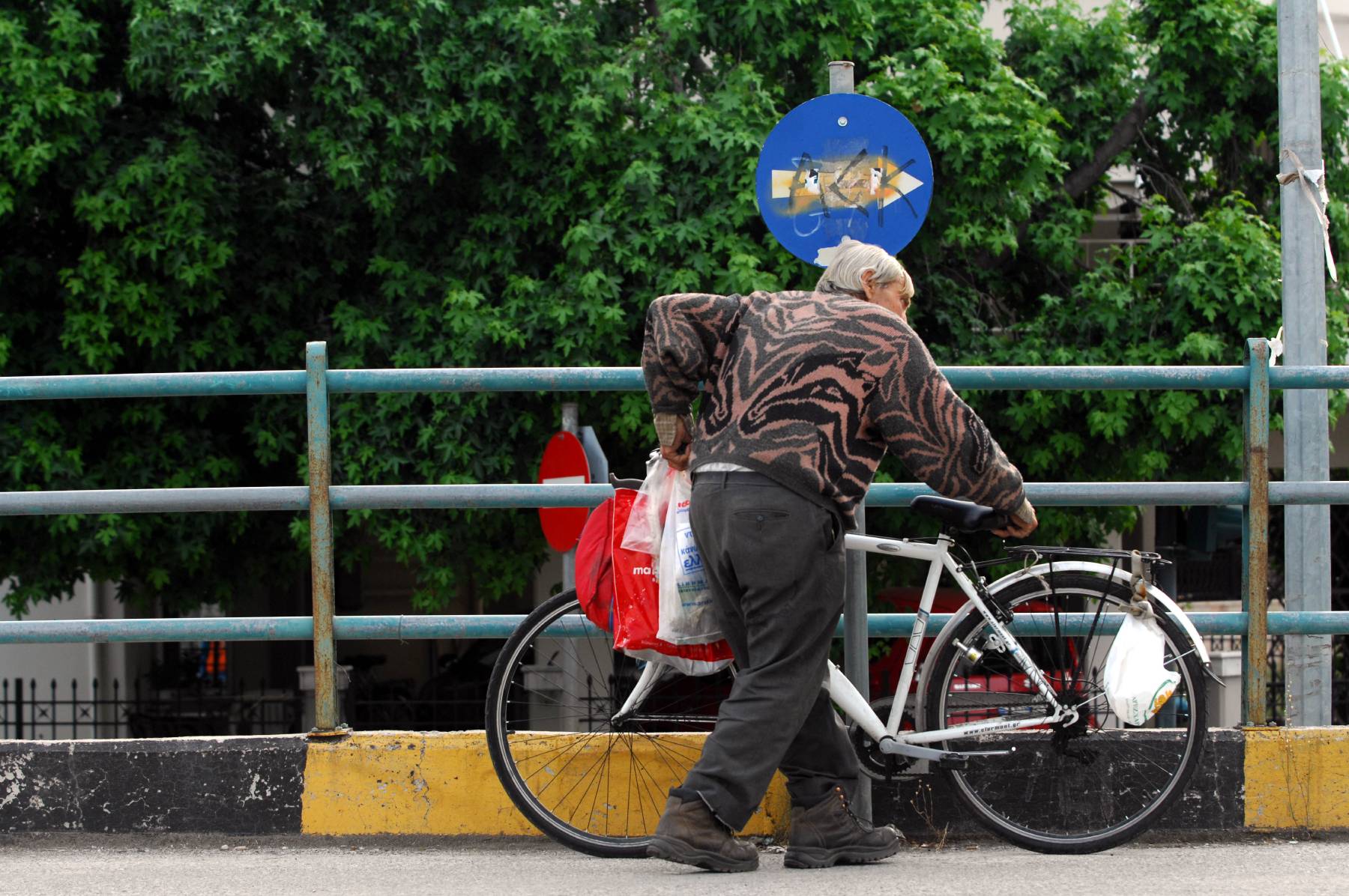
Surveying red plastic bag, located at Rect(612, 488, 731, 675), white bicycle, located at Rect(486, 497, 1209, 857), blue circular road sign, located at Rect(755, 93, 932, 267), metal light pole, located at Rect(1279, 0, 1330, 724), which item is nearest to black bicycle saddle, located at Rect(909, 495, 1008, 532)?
white bicycle, located at Rect(486, 497, 1209, 857)

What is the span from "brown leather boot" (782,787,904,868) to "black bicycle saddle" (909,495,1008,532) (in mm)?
732

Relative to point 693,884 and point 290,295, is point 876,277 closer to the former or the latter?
point 693,884

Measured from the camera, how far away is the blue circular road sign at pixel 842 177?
4.25 m

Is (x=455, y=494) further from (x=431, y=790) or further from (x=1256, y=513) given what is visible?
(x=1256, y=513)

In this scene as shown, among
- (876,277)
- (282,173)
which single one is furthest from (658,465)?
(282,173)

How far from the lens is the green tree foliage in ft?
30.0

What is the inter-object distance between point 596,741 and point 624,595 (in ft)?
1.79

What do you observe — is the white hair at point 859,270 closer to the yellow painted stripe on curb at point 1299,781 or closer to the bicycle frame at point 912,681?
the bicycle frame at point 912,681

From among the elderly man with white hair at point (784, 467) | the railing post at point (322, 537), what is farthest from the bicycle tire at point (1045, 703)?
the railing post at point (322, 537)

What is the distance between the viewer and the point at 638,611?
382 centimetres

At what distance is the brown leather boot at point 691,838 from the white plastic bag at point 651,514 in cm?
60

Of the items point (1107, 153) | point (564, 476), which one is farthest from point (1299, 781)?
point (1107, 153)

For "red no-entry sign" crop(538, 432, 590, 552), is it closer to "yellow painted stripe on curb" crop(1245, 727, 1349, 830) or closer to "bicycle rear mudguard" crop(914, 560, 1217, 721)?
"bicycle rear mudguard" crop(914, 560, 1217, 721)

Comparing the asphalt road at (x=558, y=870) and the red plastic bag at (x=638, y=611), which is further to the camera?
the red plastic bag at (x=638, y=611)
